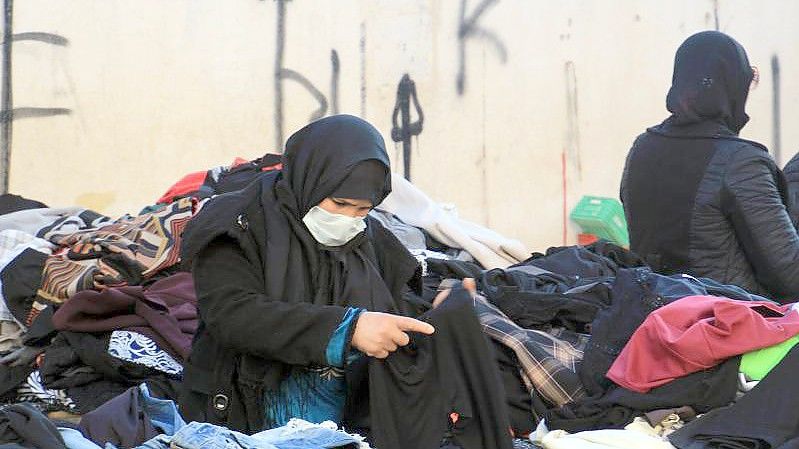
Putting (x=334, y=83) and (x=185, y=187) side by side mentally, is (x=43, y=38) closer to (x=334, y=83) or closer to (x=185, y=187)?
(x=185, y=187)

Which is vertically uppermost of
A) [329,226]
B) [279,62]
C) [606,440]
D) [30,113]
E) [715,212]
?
[279,62]

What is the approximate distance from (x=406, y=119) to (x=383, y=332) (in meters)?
4.17

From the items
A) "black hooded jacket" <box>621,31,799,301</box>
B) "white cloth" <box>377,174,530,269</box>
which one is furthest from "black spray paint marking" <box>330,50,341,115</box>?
"black hooded jacket" <box>621,31,799,301</box>

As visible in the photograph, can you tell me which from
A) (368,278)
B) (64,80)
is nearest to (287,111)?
(64,80)

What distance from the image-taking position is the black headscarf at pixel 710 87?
4.54 metres

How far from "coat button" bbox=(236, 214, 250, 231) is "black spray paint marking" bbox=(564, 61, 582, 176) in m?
4.64

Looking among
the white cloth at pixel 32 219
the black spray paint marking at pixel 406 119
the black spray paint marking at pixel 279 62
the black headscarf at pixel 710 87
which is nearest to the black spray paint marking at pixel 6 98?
the white cloth at pixel 32 219

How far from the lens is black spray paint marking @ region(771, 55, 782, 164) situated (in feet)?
27.9

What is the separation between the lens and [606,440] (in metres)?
3.51

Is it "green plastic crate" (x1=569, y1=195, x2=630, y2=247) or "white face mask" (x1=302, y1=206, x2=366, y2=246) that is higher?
"white face mask" (x1=302, y1=206, x2=366, y2=246)

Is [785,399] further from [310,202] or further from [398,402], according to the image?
[310,202]

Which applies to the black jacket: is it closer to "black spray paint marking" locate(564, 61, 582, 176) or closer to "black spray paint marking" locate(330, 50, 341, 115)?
"black spray paint marking" locate(330, 50, 341, 115)

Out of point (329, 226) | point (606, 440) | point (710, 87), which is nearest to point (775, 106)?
point (710, 87)

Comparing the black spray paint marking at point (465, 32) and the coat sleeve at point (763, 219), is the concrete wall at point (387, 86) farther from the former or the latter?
the coat sleeve at point (763, 219)
